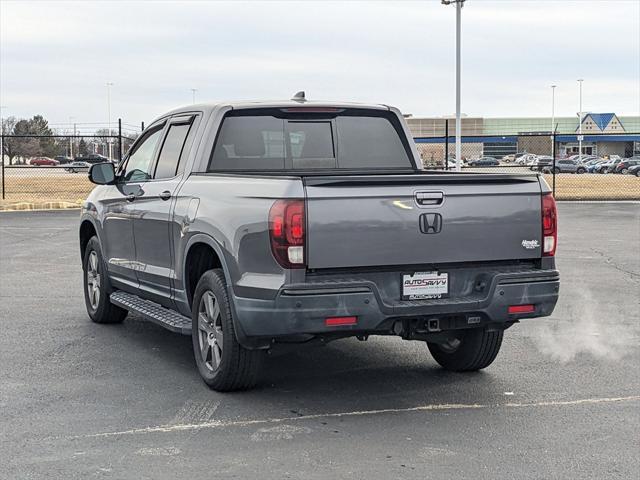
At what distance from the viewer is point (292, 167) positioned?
7.45 meters

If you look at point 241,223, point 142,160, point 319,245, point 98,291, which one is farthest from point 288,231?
point 98,291

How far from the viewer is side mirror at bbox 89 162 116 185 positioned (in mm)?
8250

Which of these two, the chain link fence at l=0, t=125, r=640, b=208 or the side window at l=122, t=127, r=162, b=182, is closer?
the side window at l=122, t=127, r=162, b=182

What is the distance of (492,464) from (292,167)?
10.6 feet

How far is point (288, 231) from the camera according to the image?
564cm

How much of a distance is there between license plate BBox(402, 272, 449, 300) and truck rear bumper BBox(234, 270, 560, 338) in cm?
4

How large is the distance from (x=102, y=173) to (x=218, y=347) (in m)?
2.53

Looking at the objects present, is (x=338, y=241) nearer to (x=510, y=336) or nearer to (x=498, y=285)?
(x=498, y=285)

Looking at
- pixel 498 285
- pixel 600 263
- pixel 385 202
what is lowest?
pixel 600 263

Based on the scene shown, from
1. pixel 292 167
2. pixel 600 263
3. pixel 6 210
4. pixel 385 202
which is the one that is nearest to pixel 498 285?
pixel 385 202

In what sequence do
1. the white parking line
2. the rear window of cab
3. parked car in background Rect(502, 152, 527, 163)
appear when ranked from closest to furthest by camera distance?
the white parking line
the rear window of cab
parked car in background Rect(502, 152, 527, 163)

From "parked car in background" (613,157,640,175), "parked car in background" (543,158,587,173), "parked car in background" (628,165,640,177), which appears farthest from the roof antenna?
"parked car in background" (543,158,587,173)

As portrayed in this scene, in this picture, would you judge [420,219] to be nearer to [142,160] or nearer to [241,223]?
[241,223]

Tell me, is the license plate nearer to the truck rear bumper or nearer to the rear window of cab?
the truck rear bumper
